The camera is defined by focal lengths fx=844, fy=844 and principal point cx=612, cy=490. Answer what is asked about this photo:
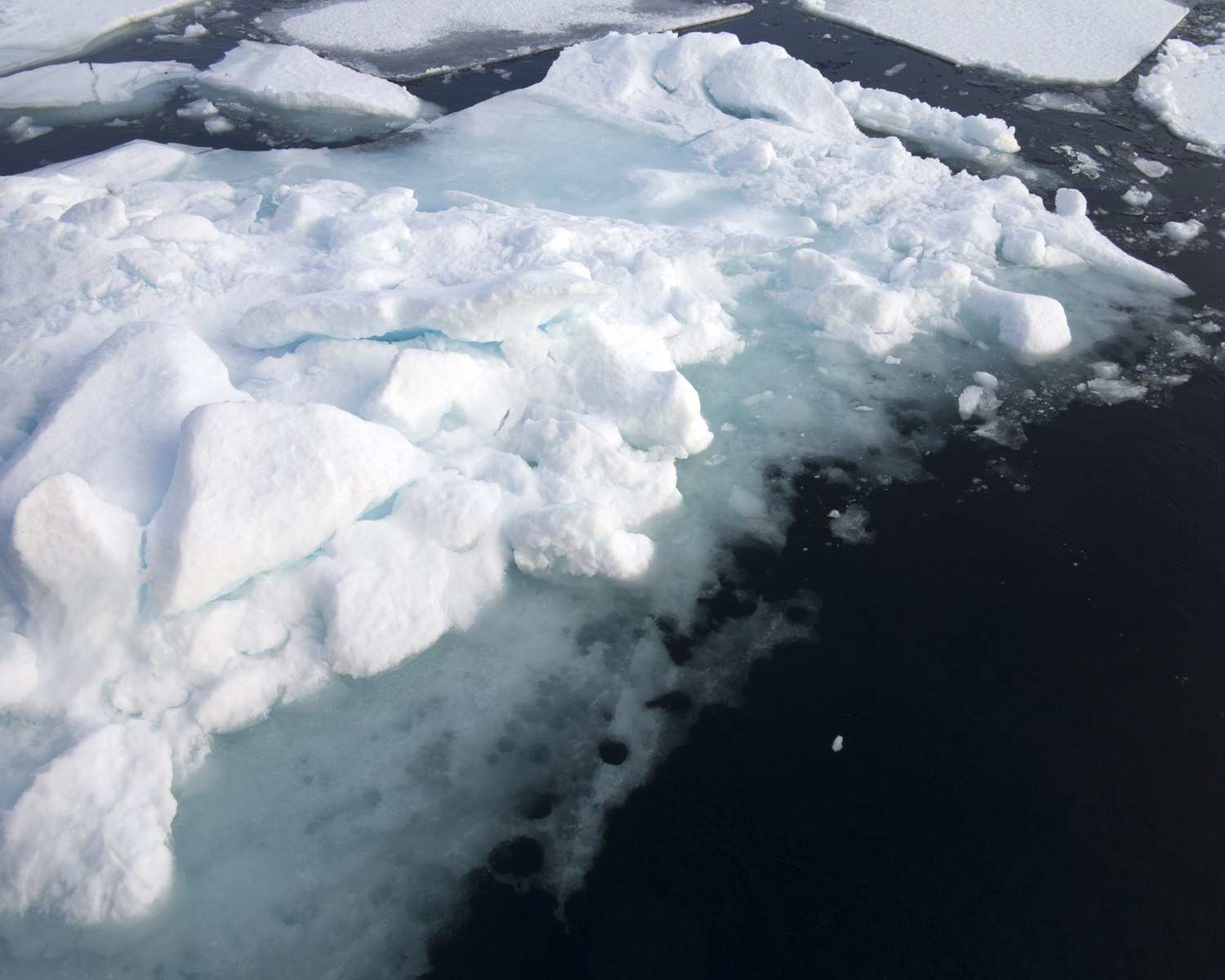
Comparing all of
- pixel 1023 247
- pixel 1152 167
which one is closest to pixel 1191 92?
pixel 1152 167

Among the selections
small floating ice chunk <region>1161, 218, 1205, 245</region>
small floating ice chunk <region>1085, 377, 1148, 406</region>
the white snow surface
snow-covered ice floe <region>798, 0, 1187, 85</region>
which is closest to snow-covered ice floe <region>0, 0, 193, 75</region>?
the white snow surface

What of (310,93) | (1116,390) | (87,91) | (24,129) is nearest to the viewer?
(1116,390)

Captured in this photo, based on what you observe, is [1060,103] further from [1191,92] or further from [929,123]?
[929,123]

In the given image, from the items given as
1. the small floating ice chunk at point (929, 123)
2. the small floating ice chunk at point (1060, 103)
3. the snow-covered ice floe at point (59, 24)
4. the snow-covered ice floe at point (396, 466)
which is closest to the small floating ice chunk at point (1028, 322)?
the snow-covered ice floe at point (396, 466)

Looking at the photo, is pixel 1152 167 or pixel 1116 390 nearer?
pixel 1116 390

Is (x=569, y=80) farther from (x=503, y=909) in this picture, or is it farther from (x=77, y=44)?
(x=503, y=909)
